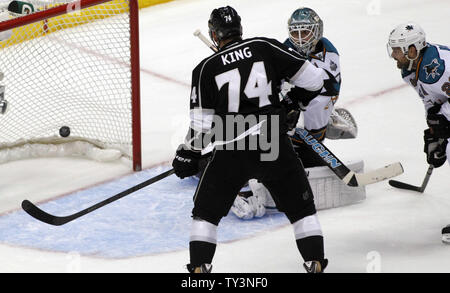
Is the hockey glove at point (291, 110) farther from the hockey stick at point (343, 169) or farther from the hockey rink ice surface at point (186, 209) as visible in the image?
the hockey rink ice surface at point (186, 209)

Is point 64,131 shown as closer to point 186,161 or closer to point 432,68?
point 186,161

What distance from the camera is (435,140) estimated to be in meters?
4.14

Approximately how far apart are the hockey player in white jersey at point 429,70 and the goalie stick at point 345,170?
0.24 meters

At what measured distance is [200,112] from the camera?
3438 millimetres

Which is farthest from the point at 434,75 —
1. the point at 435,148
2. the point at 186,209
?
the point at 186,209

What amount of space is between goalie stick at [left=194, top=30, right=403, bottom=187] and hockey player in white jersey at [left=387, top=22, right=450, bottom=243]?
0.24 metres

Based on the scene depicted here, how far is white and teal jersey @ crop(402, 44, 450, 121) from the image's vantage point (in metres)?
3.92

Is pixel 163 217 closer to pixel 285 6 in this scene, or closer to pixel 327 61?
pixel 327 61

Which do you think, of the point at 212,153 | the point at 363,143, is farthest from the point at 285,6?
the point at 212,153

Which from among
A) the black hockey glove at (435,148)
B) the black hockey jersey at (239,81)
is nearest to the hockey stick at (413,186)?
the black hockey glove at (435,148)

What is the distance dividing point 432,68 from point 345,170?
0.62 meters

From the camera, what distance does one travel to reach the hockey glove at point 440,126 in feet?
13.1

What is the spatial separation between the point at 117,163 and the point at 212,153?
169 centimetres

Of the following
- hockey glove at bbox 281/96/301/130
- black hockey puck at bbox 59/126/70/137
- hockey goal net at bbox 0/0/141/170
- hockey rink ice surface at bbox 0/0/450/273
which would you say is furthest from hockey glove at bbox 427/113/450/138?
black hockey puck at bbox 59/126/70/137
